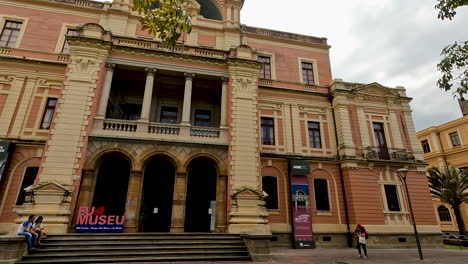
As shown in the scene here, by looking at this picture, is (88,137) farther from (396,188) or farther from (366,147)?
(396,188)

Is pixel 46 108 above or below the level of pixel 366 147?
above

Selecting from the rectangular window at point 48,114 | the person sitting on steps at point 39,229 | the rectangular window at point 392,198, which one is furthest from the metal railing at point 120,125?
the rectangular window at point 392,198

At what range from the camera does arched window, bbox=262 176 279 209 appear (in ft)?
51.7

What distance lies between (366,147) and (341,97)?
417 cm

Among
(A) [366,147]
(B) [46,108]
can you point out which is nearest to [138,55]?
(B) [46,108]

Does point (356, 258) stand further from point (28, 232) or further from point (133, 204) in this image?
point (28, 232)

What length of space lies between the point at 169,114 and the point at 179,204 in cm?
724

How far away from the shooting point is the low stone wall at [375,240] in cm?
1490

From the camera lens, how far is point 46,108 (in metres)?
15.1

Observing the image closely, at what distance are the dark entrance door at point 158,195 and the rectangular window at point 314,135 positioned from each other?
34.1 feet

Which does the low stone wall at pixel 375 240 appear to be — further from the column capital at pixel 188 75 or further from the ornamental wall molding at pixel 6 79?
the ornamental wall molding at pixel 6 79

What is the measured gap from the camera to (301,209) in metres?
15.2

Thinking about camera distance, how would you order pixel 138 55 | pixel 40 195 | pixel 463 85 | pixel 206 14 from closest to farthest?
pixel 463 85 < pixel 40 195 < pixel 138 55 < pixel 206 14

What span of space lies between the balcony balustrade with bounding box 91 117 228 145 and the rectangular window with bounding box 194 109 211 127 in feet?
11.0
